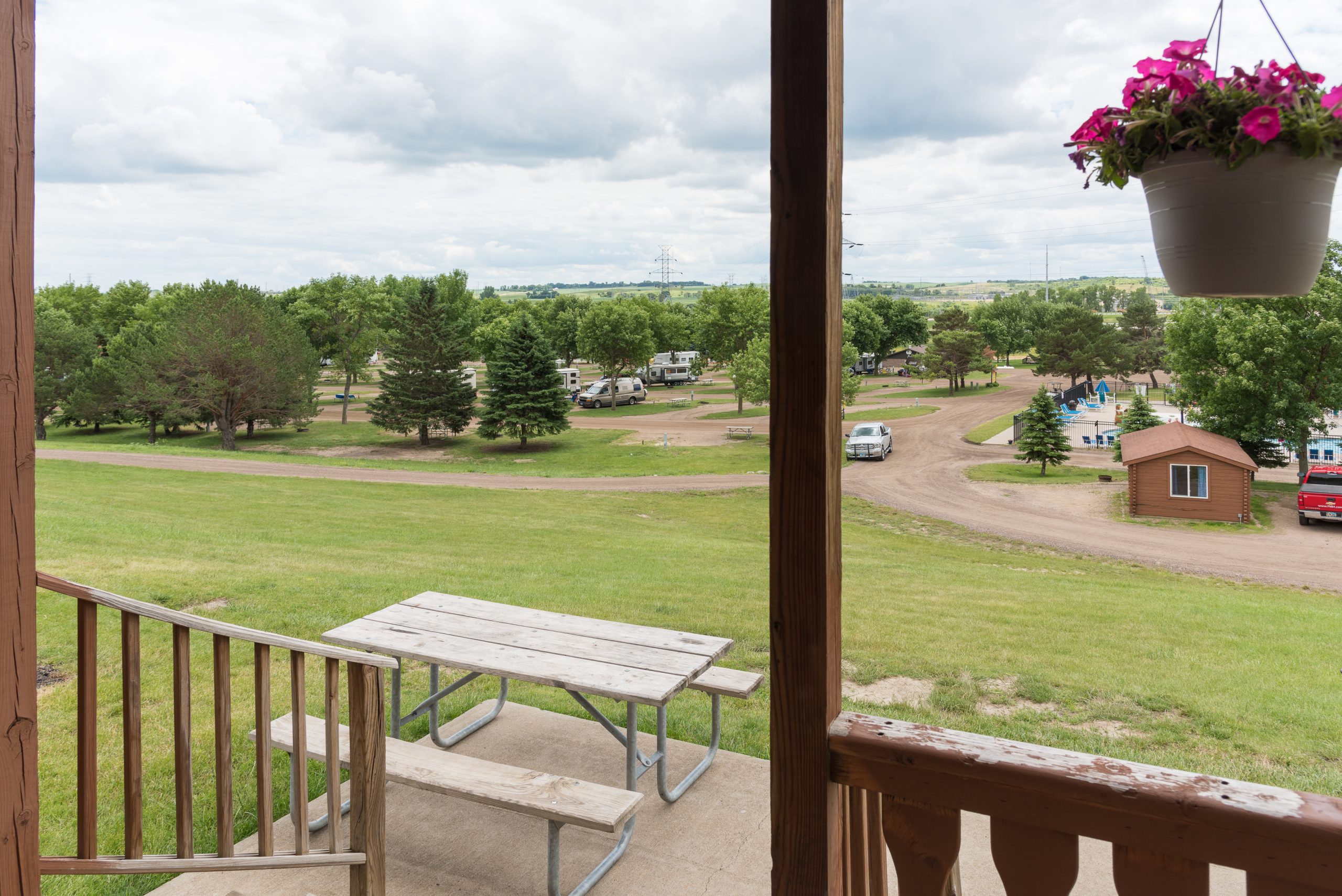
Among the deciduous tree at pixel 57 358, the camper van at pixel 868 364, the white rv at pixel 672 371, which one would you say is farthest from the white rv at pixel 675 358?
the deciduous tree at pixel 57 358

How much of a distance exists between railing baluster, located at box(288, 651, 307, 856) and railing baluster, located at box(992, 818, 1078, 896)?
5.26ft

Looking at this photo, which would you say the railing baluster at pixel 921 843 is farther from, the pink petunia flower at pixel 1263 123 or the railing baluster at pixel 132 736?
the railing baluster at pixel 132 736

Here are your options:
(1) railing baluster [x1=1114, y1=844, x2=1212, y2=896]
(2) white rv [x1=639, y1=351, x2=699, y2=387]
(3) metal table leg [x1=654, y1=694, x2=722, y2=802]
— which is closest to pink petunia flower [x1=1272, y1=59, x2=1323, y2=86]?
(1) railing baluster [x1=1114, y1=844, x2=1212, y2=896]

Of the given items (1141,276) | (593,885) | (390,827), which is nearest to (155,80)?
(390,827)

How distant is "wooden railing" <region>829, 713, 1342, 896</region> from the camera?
1.01 m

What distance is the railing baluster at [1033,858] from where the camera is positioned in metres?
1.14

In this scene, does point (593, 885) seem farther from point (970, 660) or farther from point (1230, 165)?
point (970, 660)

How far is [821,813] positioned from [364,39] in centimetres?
525

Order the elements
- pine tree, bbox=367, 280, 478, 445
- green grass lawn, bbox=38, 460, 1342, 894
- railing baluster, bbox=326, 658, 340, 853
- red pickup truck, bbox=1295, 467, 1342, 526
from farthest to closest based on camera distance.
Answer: pine tree, bbox=367, 280, 478, 445 → red pickup truck, bbox=1295, 467, 1342, 526 → green grass lawn, bbox=38, 460, 1342, 894 → railing baluster, bbox=326, 658, 340, 853

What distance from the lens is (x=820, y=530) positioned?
48.8 inches

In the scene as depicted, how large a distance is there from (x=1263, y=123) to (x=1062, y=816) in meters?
0.88

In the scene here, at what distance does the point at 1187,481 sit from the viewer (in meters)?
17.5

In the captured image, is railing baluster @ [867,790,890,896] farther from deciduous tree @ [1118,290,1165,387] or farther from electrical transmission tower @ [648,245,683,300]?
electrical transmission tower @ [648,245,683,300]

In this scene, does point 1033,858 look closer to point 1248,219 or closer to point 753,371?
point 1248,219
